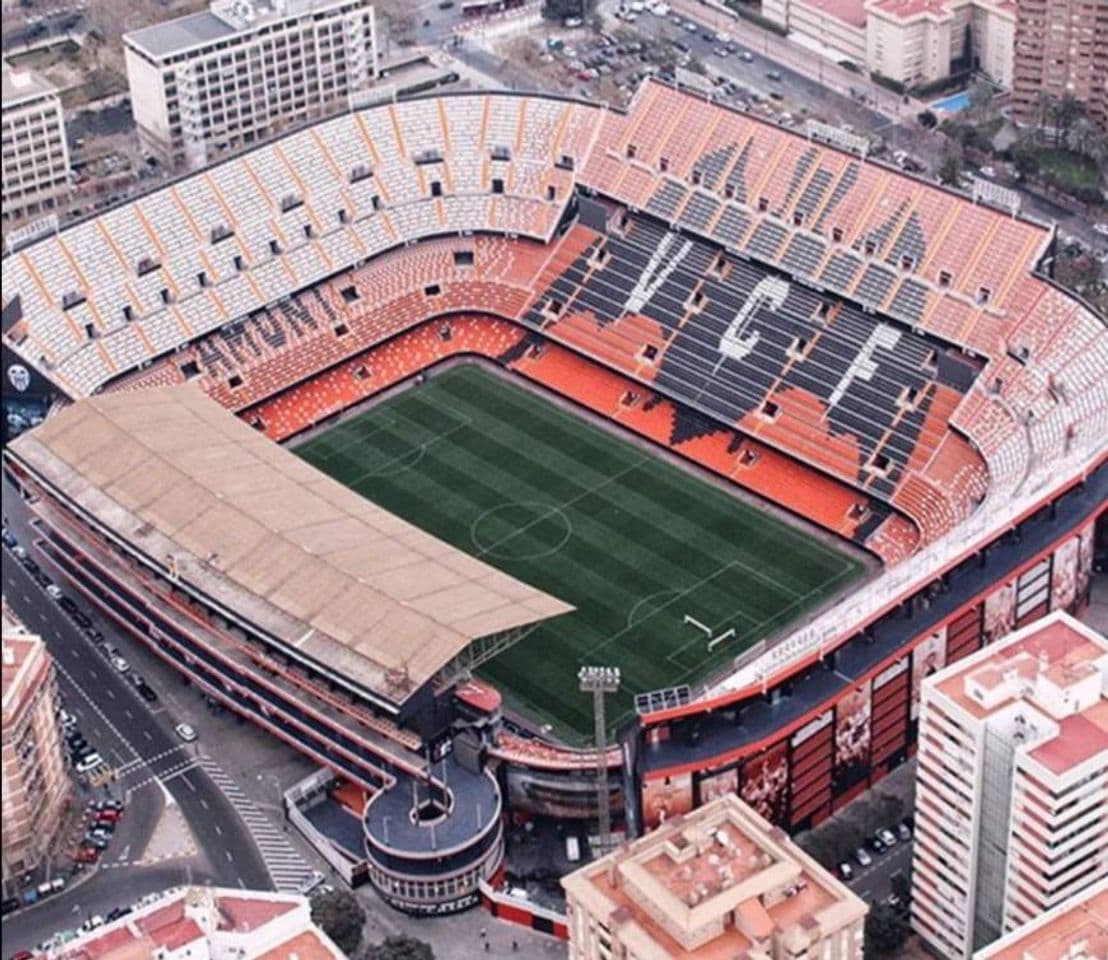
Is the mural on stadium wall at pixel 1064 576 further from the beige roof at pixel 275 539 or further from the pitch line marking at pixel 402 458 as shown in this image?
the pitch line marking at pixel 402 458

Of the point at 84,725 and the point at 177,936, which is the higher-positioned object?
the point at 177,936

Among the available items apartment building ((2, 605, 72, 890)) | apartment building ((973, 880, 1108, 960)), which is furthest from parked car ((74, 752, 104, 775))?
apartment building ((973, 880, 1108, 960))

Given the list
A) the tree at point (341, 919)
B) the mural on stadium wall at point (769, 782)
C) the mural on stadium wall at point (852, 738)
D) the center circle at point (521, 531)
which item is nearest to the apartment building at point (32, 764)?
the tree at point (341, 919)

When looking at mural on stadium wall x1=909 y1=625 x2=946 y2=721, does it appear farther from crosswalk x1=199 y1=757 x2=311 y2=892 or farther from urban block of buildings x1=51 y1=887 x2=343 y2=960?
urban block of buildings x1=51 y1=887 x2=343 y2=960

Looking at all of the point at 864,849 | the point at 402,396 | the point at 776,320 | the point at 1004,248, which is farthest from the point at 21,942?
the point at 1004,248

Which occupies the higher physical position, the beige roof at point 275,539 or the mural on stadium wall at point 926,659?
the mural on stadium wall at point 926,659

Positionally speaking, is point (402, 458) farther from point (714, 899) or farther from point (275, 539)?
point (714, 899)

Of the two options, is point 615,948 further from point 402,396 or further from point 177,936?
point 402,396

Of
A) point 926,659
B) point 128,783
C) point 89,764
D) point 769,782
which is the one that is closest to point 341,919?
point 128,783
